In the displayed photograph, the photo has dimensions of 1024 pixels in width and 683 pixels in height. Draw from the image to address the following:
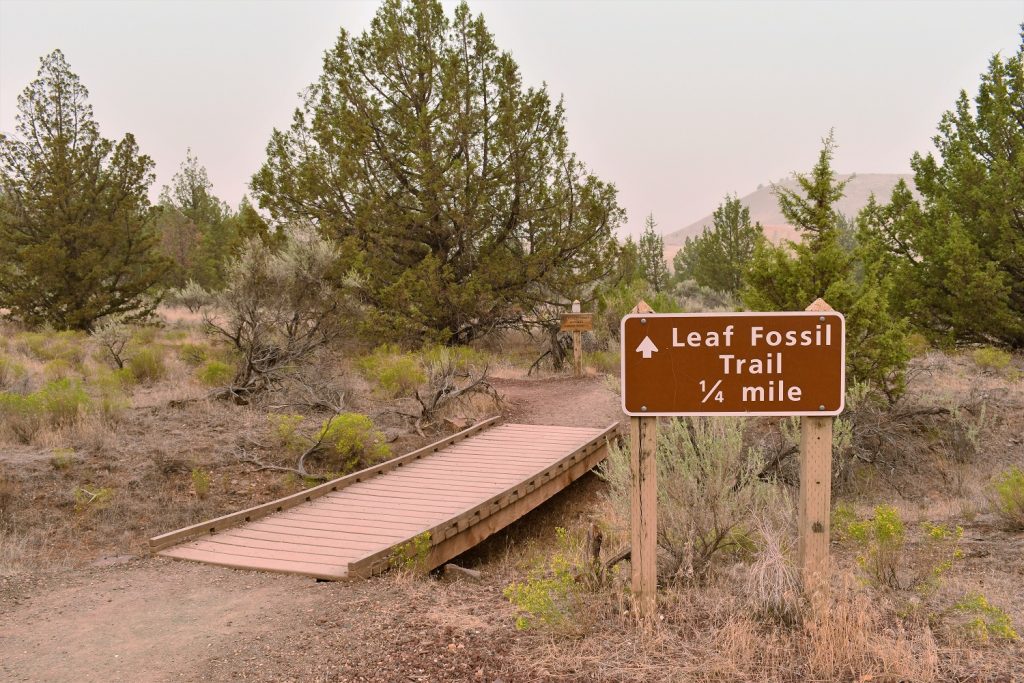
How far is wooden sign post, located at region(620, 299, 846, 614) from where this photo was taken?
3.84 metres

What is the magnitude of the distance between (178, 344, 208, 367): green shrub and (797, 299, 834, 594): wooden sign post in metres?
15.1

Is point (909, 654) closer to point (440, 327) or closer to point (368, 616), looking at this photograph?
point (368, 616)

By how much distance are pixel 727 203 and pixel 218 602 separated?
33.7 m

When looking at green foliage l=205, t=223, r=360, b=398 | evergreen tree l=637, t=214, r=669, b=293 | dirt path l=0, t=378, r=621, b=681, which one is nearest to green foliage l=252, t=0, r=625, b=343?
green foliage l=205, t=223, r=360, b=398

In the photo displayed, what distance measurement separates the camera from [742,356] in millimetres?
3859

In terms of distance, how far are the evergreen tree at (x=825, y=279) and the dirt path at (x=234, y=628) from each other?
623cm

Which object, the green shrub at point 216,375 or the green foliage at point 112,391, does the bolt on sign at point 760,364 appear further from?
the green shrub at point 216,375

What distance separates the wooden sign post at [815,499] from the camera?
12.9 feet

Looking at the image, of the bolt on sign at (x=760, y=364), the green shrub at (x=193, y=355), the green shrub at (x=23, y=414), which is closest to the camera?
the bolt on sign at (x=760, y=364)

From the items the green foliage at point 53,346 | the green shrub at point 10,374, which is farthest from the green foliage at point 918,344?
the green foliage at point 53,346

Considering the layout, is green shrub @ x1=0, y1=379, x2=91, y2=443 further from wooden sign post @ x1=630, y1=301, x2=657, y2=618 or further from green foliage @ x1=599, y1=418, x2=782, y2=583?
wooden sign post @ x1=630, y1=301, x2=657, y2=618

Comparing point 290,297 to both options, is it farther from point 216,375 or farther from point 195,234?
point 195,234

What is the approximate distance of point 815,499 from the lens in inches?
157

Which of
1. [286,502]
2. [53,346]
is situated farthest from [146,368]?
[286,502]
